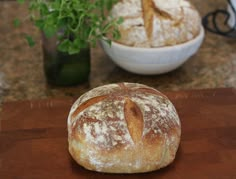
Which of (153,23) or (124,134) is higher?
(153,23)

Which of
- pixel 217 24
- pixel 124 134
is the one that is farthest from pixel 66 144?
pixel 217 24

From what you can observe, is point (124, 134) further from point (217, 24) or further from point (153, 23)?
point (217, 24)

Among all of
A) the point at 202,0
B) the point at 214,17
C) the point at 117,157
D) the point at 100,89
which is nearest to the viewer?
the point at 117,157

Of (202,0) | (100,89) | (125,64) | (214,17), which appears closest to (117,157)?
(100,89)

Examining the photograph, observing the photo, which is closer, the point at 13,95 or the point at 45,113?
the point at 45,113

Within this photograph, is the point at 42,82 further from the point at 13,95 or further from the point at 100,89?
the point at 100,89

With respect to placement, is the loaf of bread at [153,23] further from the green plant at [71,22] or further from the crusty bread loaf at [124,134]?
the crusty bread loaf at [124,134]
